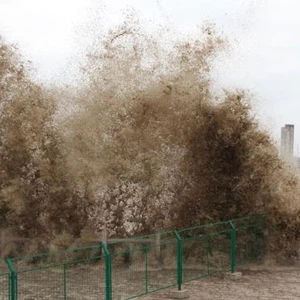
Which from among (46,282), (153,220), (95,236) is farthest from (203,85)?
(46,282)

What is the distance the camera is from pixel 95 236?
968 inches

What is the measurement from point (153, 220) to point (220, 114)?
437 centimetres

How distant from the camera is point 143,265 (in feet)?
70.7

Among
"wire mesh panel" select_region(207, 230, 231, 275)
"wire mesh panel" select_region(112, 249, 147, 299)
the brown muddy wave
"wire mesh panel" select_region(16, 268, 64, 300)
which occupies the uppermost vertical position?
the brown muddy wave

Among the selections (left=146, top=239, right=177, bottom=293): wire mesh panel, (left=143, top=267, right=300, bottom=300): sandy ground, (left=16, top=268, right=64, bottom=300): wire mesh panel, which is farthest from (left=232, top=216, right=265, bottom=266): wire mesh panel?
(left=16, top=268, right=64, bottom=300): wire mesh panel

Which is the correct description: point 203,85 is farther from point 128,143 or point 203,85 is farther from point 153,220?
point 153,220

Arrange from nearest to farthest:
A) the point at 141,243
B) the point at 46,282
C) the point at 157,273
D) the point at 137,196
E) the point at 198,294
→ the point at 198,294
the point at 46,282
the point at 157,273
the point at 141,243
the point at 137,196

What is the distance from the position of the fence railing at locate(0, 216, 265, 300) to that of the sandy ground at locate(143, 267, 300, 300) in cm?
50

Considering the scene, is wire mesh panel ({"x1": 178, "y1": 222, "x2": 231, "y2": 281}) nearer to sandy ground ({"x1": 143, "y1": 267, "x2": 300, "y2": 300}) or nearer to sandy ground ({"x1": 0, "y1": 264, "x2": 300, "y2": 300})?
sandy ground ({"x1": 0, "y1": 264, "x2": 300, "y2": 300})

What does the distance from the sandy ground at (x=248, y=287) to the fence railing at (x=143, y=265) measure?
495 mm

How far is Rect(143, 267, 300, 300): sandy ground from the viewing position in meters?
16.9

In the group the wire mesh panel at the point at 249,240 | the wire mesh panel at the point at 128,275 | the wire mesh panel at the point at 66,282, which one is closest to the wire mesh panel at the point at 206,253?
the wire mesh panel at the point at 249,240

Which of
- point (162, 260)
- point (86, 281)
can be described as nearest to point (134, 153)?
point (162, 260)

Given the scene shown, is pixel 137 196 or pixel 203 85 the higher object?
pixel 203 85
